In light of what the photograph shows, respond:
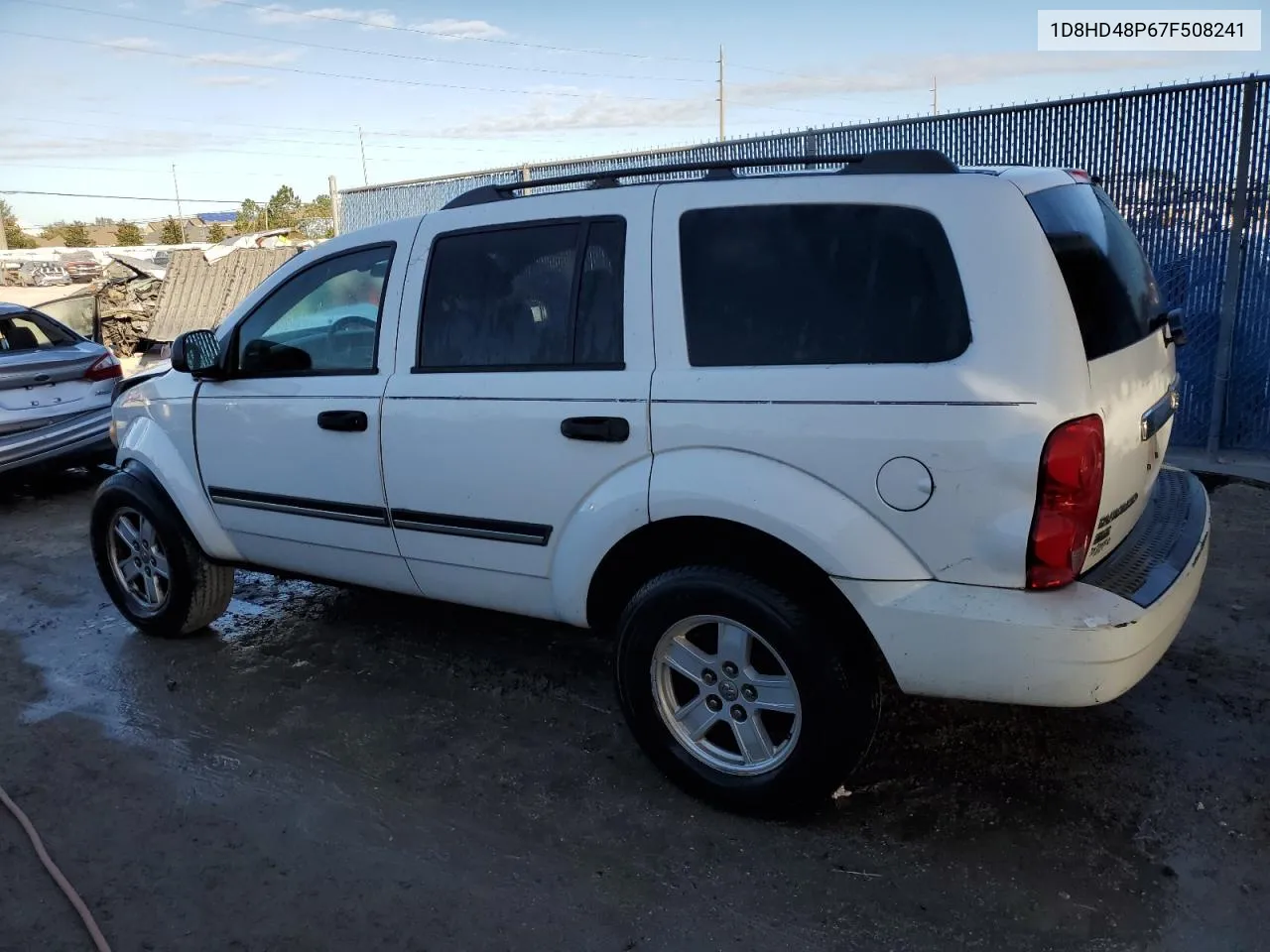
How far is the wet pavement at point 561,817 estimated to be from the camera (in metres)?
2.63

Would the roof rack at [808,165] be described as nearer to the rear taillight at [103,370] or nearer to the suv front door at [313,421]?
the suv front door at [313,421]

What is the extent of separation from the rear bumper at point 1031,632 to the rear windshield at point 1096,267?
2.06 ft

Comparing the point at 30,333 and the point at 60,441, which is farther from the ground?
the point at 30,333

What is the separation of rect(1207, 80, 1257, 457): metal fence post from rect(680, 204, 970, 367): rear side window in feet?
15.8

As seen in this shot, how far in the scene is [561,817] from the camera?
3.13 metres

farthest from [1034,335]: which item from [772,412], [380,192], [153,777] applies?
[380,192]

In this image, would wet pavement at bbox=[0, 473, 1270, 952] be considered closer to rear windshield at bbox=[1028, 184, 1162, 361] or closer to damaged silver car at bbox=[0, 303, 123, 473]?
rear windshield at bbox=[1028, 184, 1162, 361]

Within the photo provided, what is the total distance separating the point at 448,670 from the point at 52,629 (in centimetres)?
226

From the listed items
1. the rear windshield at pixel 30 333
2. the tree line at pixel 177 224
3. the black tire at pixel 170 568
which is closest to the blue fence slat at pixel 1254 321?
the black tire at pixel 170 568

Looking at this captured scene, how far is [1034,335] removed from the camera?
2.51 metres

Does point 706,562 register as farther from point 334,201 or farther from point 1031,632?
point 334,201

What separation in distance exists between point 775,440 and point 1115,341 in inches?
38.3

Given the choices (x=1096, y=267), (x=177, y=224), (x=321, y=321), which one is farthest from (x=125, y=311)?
(x=177, y=224)

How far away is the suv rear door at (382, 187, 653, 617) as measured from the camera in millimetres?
3111
